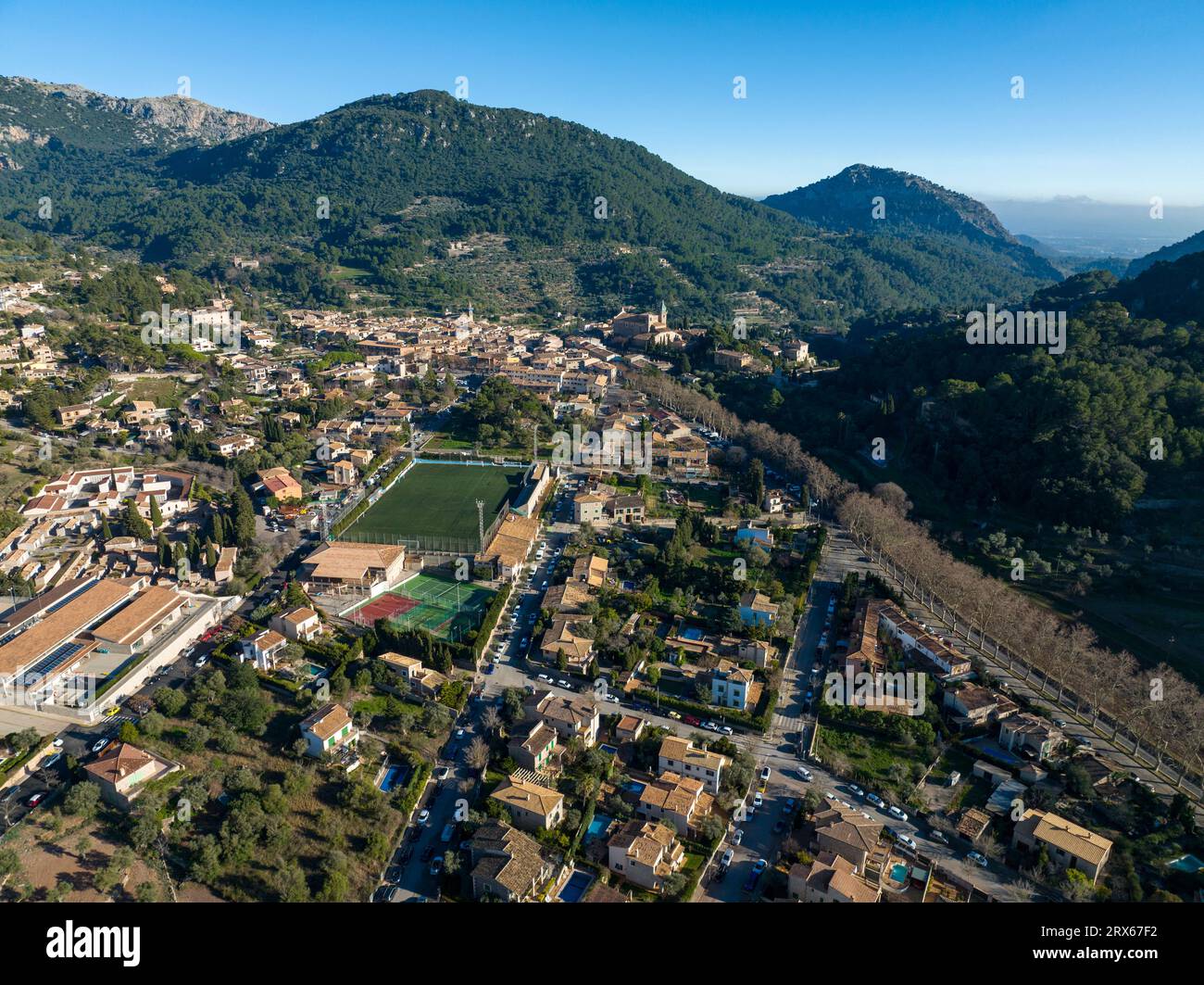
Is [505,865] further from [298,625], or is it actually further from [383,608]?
[383,608]

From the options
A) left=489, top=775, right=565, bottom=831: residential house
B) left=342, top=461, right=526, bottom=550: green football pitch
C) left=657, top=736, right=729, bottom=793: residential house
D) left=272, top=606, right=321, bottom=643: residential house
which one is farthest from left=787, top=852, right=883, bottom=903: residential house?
left=342, top=461, right=526, bottom=550: green football pitch

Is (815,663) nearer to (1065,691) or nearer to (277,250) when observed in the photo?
(1065,691)

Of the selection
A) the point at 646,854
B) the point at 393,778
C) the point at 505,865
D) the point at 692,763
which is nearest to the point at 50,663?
the point at 393,778

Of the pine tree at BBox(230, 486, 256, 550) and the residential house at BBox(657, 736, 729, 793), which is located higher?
the pine tree at BBox(230, 486, 256, 550)

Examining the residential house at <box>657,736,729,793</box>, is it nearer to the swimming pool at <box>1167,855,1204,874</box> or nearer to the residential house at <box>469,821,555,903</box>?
the residential house at <box>469,821,555,903</box>

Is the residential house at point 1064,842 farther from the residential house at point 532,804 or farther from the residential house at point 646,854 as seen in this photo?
the residential house at point 532,804

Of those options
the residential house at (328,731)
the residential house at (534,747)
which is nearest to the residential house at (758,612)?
the residential house at (534,747)

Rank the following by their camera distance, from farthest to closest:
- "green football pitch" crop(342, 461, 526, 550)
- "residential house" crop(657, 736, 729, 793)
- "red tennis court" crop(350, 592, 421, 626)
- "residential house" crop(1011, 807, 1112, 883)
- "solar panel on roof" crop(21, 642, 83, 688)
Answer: "green football pitch" crop(342, 461, 526, 550) → "red tennis court" crop(350, 592, 421, 626) → "solar panel on roof" crop(21, 642, 83, 688) → "residential house" crop(657, 736, 729, 793) → "residential house" crop(1011, 807, 1112, 883)
